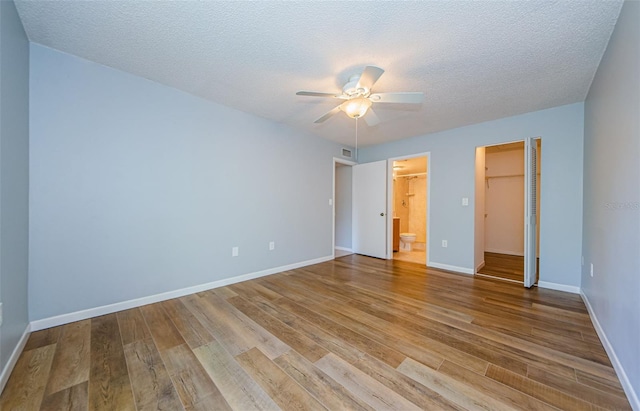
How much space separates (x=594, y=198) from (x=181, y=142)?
4.25 m

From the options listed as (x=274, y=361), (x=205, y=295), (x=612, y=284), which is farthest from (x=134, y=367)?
(x=612, y=284)

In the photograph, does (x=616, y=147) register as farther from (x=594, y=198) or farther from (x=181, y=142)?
(x=181, y=142)

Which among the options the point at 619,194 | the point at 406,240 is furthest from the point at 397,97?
the point at 406,240

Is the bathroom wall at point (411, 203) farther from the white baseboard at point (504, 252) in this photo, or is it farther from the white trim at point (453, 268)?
the white trim at point (453, 268)

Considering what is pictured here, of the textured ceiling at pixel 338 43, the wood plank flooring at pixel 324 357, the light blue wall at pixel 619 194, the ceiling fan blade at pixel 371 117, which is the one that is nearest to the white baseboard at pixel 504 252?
the wood plank flooring at pixel 324 357

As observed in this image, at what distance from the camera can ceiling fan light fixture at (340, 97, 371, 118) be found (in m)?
2.22

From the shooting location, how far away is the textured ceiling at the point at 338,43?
1.54m

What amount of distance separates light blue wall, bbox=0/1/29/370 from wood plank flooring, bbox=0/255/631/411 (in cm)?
32

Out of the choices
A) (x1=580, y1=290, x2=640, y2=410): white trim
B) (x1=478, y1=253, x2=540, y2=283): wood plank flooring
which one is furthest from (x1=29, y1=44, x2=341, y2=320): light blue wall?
(x1=478, y1=253, x2=540, y2=283): wood plank flooring

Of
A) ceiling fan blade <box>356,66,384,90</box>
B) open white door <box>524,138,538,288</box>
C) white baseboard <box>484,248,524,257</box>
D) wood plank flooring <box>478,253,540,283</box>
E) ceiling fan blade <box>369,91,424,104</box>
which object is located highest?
ceiling fan blade <box>356,66,384,90</box>

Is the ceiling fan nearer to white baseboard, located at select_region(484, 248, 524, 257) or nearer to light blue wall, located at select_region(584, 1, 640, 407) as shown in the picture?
light blue wall, located at select_region(584, 1, 640, 407)

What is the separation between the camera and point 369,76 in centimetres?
183

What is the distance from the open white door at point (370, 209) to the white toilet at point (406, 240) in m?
1.41

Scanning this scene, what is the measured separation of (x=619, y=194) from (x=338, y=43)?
220cm
